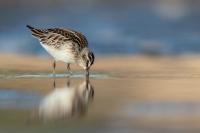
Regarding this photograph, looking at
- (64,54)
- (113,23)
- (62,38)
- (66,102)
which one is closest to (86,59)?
(64,54)

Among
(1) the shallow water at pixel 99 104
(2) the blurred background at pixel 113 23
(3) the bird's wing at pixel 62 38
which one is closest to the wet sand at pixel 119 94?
(1) the shallow water at pixel 99 104

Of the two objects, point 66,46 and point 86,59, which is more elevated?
point 66,46

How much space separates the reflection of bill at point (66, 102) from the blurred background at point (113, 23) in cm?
531

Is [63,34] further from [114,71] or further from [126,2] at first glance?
[126,2]

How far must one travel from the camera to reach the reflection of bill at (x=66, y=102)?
28.4 feet

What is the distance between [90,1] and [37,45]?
6.15ft

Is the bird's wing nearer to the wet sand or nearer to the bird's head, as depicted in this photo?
the bird's head

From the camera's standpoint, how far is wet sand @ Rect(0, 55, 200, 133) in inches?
314

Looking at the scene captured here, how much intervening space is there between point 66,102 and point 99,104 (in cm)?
44

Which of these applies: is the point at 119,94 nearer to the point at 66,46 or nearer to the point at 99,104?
the point at 99,104

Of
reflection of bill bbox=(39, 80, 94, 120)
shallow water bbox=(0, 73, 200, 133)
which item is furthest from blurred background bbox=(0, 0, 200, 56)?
reflection of bill bbox=(39, 80, 94, 120)

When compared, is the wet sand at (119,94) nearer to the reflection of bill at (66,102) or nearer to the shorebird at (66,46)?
the reflection of bill at (66,102)

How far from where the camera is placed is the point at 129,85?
Answer: 452 inches

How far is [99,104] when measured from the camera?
9.46 metres
